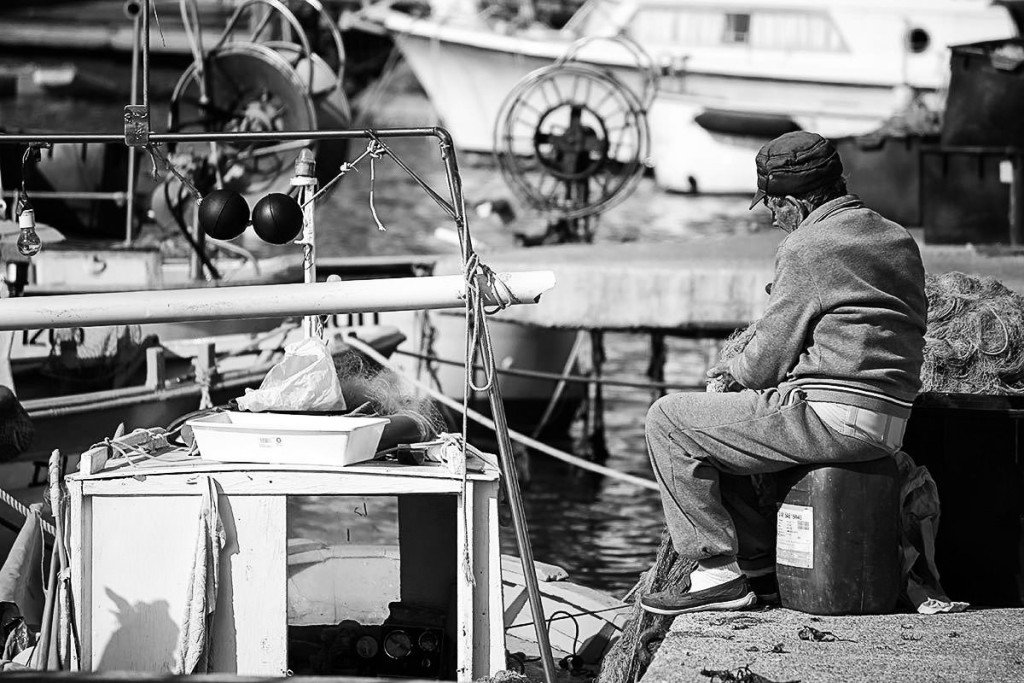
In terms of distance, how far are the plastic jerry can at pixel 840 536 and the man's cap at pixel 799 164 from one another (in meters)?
0.88

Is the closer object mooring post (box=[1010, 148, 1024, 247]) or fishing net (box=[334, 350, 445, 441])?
fishing net (box=[334, 350, 445, 441])

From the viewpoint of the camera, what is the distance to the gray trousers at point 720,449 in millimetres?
4508

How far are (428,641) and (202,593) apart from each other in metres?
1.11

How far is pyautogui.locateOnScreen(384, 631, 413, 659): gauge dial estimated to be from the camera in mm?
5258

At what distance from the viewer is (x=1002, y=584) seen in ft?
16.5

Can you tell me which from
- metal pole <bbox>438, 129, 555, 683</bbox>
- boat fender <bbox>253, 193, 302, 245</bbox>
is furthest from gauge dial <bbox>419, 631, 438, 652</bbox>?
boat fender <bbox>253, 193, 302, 245</bbox>

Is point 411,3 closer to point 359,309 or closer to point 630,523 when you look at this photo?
point 630,523

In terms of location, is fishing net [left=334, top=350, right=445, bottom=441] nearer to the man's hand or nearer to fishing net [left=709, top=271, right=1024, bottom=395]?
the man's hand

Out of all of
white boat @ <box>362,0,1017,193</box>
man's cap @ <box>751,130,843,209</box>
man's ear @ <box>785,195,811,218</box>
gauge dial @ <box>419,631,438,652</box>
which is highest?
white boat @ <box>362,0,1017,193</box>

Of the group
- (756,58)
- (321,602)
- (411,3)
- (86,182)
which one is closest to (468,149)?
(411,3)

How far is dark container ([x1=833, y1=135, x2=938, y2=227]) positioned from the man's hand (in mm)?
8866

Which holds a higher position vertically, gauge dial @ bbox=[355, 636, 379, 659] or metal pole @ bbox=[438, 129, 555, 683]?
metal pole @ bbox=[438, 129, 555, 683]

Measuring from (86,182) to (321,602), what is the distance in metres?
5.82

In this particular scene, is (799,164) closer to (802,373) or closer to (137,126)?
(802,373)
